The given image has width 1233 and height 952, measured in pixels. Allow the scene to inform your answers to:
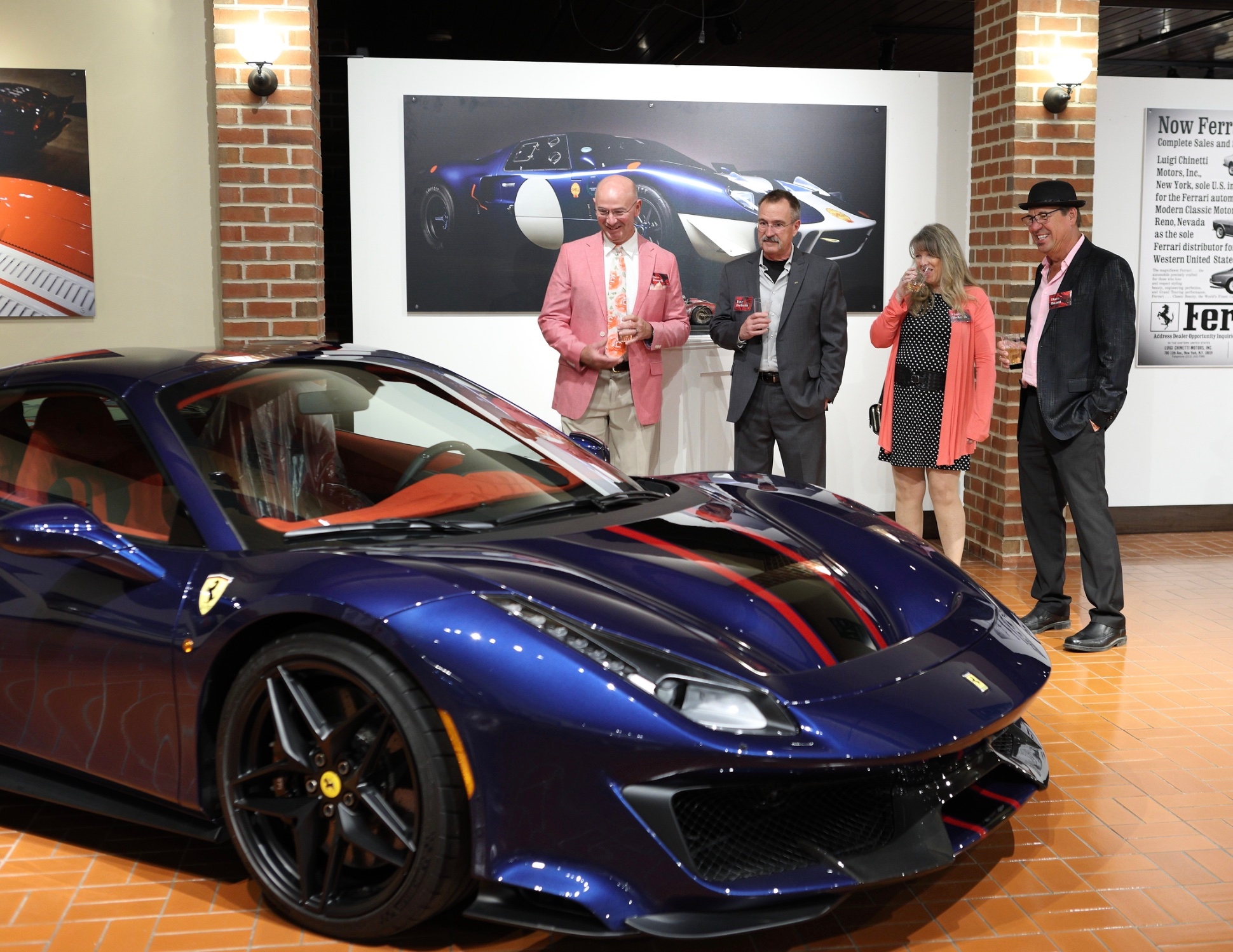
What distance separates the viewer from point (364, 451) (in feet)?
10.1

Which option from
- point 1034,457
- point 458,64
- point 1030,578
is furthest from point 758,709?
point 458,64

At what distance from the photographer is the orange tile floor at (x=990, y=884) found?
2.46 meters

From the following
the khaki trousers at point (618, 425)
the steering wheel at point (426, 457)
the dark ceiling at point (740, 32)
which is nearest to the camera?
the steering wheel at point (426, 457)

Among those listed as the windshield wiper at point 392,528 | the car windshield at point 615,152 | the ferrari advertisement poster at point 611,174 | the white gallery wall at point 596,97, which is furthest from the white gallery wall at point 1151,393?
the windshield wiper at point 392,528

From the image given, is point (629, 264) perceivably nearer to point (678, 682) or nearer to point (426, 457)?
point (426, 457)

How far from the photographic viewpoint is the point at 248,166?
18.7 feet

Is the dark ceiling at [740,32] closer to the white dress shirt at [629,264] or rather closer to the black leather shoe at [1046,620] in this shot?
the white dress shirt at [629,264]

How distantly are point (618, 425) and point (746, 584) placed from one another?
9.72 ft

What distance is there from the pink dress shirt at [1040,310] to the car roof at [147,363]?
2.67 m

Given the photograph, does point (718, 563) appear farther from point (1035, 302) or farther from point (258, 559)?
point (1035, 302)

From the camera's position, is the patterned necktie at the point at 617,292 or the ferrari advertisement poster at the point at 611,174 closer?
the patterned necktie at the point at 617,292

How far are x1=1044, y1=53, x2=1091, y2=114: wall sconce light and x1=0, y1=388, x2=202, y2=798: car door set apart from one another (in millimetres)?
4943

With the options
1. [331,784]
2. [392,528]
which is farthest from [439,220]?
[331,784]

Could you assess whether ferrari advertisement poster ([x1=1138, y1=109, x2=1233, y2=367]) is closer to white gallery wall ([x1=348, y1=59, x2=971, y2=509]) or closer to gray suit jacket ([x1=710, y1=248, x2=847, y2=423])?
white gallery wall ([x1=348, y1=59, x2=971, y2=509])
